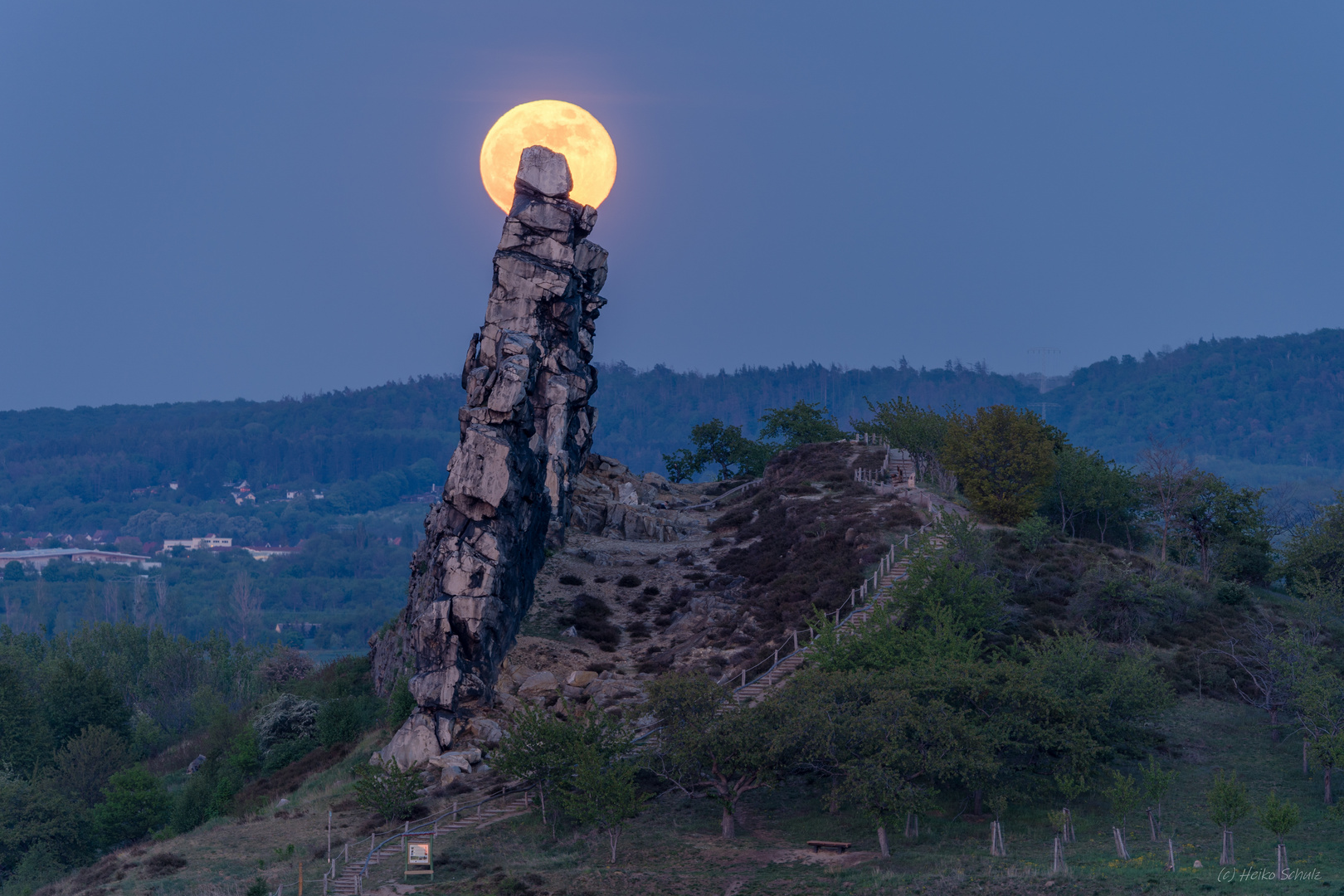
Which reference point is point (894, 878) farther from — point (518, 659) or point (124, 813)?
point (124, 813)

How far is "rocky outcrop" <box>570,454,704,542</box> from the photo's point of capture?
90.1m

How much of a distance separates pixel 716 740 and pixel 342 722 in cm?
3249

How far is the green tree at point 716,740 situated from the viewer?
37938 millimetres

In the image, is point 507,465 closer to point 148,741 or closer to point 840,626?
point 840,626

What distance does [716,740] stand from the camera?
38.2 m

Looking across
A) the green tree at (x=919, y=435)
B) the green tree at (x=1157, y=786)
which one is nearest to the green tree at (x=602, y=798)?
the green tree at (x=1157, y=786)

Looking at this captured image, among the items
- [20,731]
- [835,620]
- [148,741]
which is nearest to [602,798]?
[835,620]

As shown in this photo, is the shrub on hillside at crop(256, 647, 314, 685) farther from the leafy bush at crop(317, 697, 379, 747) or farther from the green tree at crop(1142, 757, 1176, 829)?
the green tree at crop(1142, 757, 1176, 829)

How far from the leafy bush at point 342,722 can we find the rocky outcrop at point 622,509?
25752mm

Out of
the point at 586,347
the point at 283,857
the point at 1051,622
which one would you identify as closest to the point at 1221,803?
the point at 1051,622

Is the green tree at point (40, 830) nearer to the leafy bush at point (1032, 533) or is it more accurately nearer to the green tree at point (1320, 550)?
the leafy bush at point (1032, 533)

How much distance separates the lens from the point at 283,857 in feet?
Answer: 135

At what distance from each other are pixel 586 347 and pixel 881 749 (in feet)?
195

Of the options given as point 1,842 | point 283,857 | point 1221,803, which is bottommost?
point 1,842
